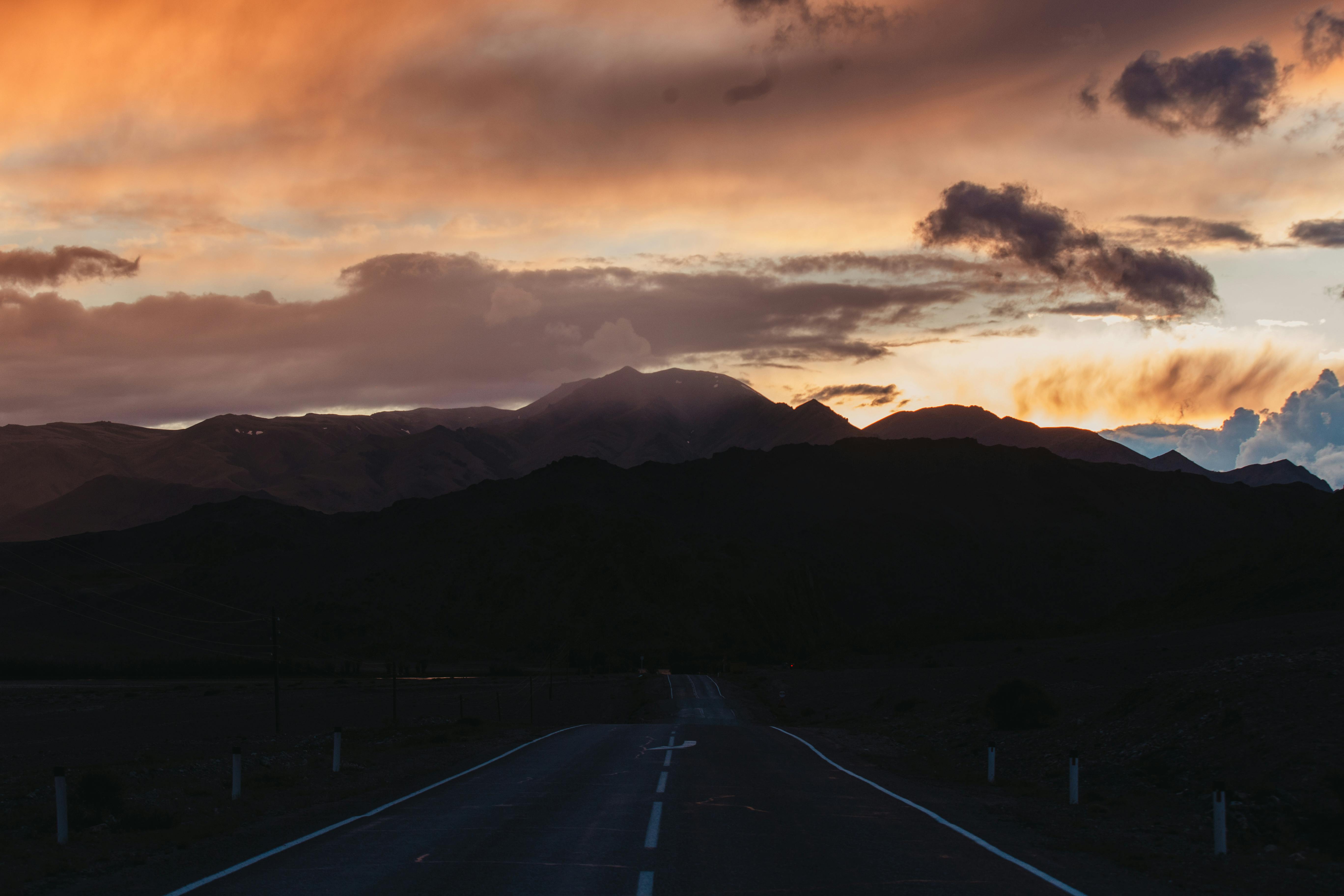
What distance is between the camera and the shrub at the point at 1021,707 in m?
29.3

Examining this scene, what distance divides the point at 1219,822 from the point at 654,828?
806 centimetres

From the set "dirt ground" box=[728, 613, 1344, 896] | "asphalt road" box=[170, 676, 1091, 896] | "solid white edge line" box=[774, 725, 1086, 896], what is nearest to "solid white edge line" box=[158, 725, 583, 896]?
"asphalt road" box=[170, 676, 1091, 896]

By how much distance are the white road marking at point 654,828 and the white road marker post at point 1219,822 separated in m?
7.86

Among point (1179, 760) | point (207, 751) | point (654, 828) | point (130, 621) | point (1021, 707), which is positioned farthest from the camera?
point (130, 621)

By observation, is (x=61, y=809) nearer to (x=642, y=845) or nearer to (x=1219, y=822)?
(x=642, y=845)

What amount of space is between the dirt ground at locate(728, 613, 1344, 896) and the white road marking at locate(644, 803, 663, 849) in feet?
19.5

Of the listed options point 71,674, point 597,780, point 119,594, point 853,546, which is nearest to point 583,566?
point 853,546

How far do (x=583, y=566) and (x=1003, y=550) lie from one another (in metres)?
68.8

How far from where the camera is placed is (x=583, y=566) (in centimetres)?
13525

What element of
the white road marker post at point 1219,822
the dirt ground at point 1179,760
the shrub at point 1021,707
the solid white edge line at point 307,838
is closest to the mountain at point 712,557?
the dirt ground at point 1179,760

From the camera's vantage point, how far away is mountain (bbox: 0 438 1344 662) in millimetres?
124875

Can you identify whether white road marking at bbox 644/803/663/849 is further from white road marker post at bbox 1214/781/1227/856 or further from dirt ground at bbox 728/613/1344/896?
white road marker post at bbox 1214/781/1227/856

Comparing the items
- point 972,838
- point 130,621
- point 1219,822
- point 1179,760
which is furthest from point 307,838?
point 130,621

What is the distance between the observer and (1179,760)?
65.3 feet
